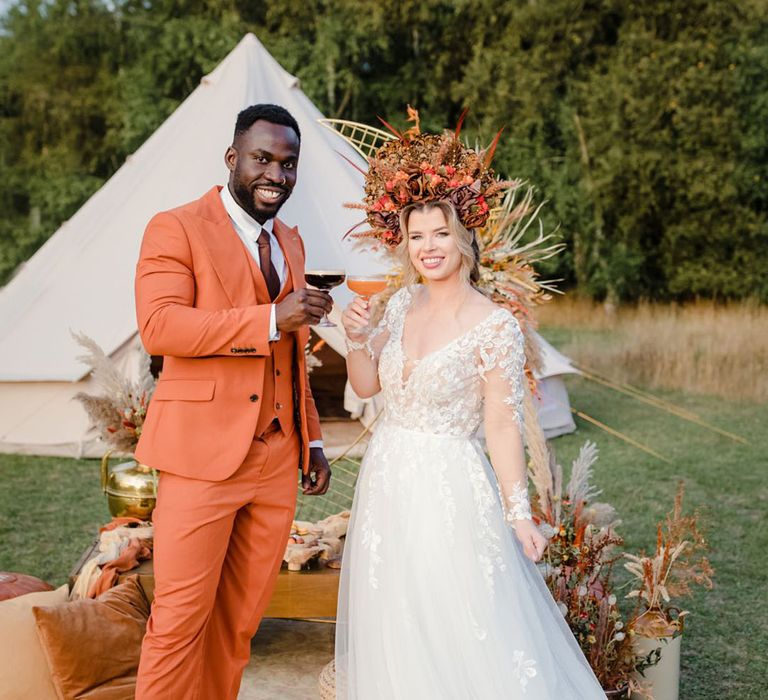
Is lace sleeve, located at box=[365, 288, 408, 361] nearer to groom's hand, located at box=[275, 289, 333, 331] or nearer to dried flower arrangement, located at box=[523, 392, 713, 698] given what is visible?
groom's hand, located at box=[275, 289, 333, 331]

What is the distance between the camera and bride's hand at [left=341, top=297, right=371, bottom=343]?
107 inches

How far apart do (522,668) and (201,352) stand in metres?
1.24

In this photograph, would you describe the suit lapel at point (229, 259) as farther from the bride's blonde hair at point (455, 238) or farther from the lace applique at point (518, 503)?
the lace applique at point (518, 503)

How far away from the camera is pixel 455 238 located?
277 centimetres

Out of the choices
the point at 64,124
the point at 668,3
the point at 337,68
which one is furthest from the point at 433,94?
the point at 64,124

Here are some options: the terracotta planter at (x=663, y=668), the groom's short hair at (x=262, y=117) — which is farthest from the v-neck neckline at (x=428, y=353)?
the terracotta planter at (x=663, y=668)

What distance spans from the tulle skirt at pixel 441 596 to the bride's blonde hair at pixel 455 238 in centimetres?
51

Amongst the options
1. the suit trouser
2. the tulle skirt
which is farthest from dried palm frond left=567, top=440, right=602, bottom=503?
the suit trouser

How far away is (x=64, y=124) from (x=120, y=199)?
11929 mm

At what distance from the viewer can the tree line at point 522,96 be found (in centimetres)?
1553

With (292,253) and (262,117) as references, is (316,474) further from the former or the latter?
(262,117)

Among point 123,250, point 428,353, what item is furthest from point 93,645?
point 123,250

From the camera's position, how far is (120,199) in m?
7.96

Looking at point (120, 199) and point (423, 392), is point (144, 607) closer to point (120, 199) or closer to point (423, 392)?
point (423, 392)
